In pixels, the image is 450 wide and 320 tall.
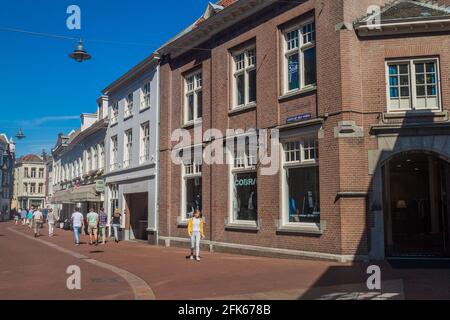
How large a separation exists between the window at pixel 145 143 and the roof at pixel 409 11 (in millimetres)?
14229

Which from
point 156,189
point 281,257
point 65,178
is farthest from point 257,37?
point 65,178

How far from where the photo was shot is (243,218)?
58.7 ft

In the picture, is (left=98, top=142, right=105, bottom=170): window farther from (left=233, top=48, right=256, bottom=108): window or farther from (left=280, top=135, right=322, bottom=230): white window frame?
(left=280, top=135, right=322, bottom=230): white window frame

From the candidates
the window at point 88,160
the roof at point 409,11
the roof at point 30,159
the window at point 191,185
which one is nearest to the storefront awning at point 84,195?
the window at point 88,160

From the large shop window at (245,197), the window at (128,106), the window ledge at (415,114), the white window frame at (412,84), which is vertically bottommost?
the large shop window at (245,197)

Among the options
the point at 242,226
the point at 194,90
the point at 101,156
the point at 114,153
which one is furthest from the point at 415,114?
the point at 101,156

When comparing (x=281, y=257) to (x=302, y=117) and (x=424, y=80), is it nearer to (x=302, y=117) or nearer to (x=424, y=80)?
(x=302, y=117)

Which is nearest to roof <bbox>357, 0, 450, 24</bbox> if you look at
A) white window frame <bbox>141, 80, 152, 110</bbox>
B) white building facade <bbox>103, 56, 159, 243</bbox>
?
white building facade <bbox>103, 56, 159, 243</bbox>

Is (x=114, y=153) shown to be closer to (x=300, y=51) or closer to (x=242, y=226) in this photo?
(x=242, y=226)

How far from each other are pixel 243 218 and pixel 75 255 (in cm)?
645

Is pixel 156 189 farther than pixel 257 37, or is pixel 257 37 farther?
pixel 156 189

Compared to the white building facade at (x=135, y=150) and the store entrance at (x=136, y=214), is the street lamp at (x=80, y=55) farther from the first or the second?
the store entrance at (x=136, y=214)

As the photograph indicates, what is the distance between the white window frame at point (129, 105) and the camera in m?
28.0

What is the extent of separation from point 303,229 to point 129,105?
16.8 meters
